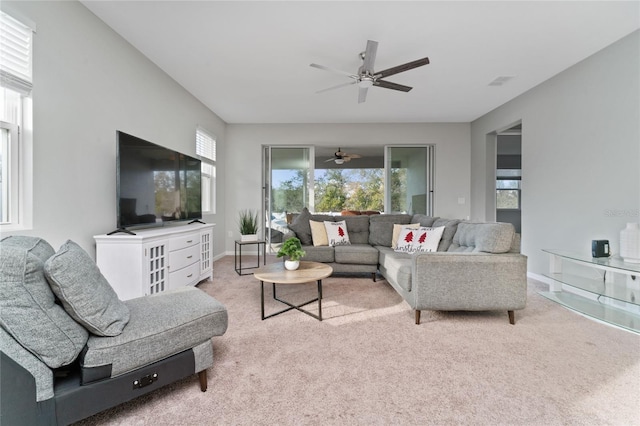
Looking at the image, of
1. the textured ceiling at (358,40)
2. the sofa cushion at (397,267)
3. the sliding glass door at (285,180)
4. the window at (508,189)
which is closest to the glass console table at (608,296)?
the sofa cushion at (397,267)

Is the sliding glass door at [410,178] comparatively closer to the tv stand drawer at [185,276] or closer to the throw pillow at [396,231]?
the throw pillow at [396,231]

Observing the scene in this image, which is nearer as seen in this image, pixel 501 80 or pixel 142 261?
pixel 142 261

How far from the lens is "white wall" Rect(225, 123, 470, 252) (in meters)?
5.69

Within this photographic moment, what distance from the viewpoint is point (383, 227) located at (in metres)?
4.12

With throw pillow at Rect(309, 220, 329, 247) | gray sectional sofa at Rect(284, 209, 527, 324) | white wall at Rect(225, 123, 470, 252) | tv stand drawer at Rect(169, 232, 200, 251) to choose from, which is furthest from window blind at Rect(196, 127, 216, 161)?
gray sectional sofa at Rect(284, 209, 527, 324)

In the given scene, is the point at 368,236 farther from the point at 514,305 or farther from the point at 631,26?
the point at 631,26

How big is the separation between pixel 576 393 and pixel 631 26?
10.4 ft

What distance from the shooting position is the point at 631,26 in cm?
254

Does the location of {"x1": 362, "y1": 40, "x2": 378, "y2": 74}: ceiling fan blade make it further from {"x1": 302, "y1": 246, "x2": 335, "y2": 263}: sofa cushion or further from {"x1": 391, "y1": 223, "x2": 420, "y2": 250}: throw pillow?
{"x1": 302, "y1": 246, "x2": 335, "y2": 263}: sofa cushion

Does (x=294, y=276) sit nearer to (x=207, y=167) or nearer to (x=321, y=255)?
(x=321, y=255)

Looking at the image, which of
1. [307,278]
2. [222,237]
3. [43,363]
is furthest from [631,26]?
[222,237]

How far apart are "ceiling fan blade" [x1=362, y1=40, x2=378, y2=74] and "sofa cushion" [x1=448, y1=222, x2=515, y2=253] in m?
1.86

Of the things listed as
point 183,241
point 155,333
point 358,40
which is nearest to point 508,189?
point 358,40

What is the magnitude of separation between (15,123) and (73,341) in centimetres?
166
